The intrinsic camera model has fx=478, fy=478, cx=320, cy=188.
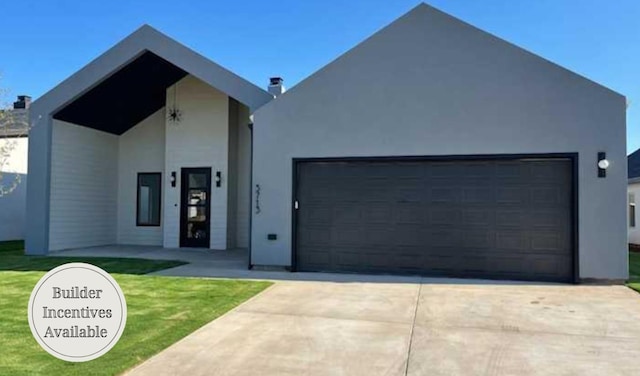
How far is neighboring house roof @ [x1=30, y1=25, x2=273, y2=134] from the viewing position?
10.5m

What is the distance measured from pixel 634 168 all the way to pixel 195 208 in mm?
15669

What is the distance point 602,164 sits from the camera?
829cm

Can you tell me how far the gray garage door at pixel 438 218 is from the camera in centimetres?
861

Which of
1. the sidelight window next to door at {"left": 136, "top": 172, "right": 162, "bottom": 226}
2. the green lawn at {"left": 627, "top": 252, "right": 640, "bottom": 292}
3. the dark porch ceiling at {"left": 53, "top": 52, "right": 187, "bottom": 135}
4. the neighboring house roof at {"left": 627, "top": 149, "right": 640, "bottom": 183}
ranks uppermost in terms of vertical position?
the dark porch ceiling at {"left": 53, "top": 52, "right": 187, "bottom": 135}

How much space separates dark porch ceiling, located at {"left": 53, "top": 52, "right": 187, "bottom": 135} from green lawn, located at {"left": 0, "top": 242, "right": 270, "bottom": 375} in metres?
4.17

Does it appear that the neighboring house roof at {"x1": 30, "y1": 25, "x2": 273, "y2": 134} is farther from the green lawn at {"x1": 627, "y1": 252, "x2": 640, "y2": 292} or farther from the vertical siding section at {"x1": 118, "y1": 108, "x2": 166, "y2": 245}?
the green lawn at {"x1": 627, "y1": 252, "x2": 640, "y2": 292}

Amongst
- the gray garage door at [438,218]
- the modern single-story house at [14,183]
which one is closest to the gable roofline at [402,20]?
the gray garage door at [438,218]

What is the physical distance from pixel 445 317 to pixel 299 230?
4.25m

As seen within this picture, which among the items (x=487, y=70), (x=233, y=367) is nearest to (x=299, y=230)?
(x=487, y=70)

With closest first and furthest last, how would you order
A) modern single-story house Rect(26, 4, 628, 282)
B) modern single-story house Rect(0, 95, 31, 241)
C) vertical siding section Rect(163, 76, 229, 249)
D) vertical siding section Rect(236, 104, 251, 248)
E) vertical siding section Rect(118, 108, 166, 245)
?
modern single-story house Rect(26, 4, 628, 282), vertical siding section Rect(163, 76, 229, 249), vertical siding section Rect(236, 104, 251, 248), vertical siding section Rect(118, 108, 166, 245), modern single-story house Rect(0, 95, 31, 241)

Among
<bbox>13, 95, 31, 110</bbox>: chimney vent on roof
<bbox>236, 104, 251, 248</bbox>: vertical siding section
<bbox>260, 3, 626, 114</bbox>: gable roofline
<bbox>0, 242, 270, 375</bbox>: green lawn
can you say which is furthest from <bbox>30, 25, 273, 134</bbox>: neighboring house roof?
<bbox>13, 95, 31, 110</bbox>: chimney vent on roof

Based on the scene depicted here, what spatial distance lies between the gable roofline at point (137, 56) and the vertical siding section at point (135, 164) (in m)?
2.99

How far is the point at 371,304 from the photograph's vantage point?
6.73m

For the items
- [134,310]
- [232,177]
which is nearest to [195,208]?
[232,177]
